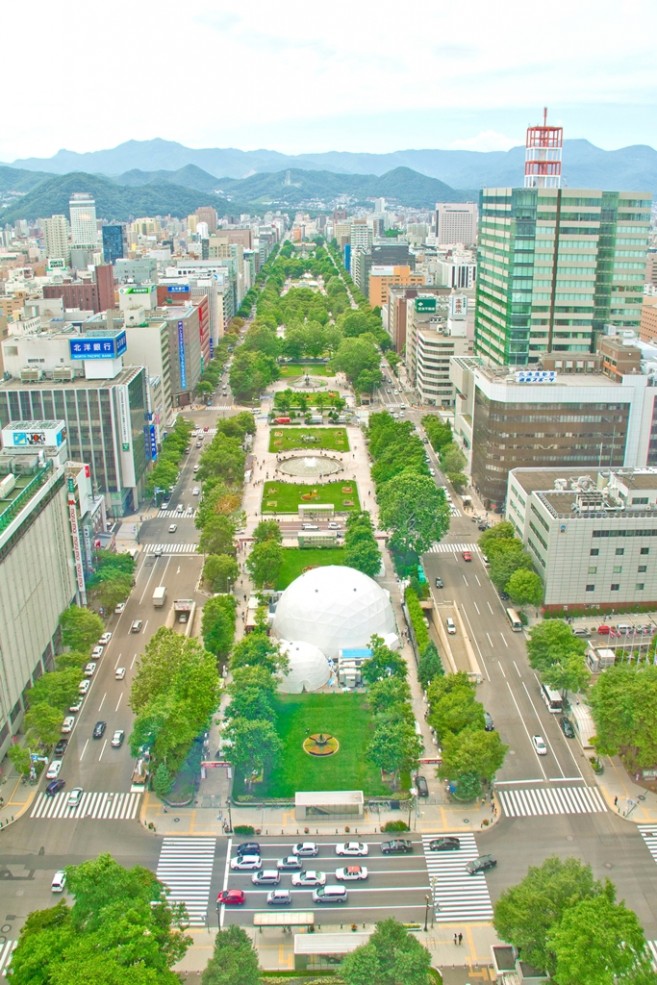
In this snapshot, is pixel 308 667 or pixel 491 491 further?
pixel 491 491

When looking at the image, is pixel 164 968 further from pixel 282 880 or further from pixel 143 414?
pixel 143 414

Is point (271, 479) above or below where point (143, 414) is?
below

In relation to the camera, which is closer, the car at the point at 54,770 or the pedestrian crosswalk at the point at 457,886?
the pedestrian crosswalk at the point at 457,886

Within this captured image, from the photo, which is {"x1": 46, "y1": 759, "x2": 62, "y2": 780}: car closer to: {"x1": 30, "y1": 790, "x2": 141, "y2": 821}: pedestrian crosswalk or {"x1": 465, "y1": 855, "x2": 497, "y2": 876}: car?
{"x1": 30, "y1": 790, "x2": 141, "y2": 821}: pedestrian crosswalk

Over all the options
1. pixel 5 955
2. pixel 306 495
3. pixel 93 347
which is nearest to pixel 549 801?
pixel 5 955

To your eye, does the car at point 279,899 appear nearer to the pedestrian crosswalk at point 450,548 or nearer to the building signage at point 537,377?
the pedestrian crosswalk at point 450,548

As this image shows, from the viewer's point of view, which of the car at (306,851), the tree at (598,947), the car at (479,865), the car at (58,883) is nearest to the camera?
the tree at (598,947)

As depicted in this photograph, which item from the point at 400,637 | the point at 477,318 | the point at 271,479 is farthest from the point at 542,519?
the point at 477,318

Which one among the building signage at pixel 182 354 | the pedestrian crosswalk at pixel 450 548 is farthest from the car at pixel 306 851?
the building signage at pixel 182 354
